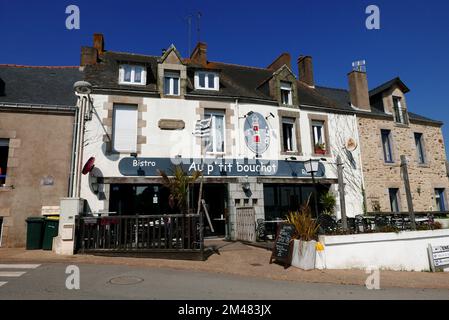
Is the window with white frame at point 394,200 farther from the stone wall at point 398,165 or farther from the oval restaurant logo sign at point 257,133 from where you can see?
the oval restaurant logo sign at point 257,133

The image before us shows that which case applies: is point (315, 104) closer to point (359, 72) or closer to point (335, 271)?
point (359, 72)

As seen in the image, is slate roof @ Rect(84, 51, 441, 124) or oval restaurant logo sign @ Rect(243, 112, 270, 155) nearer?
slate roof @ Rect(84, 51, 441, 124)

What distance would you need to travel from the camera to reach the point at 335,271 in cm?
770

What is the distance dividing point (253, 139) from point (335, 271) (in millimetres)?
7157

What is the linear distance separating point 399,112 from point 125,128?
1470 centimetres

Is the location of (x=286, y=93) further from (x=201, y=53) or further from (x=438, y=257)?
(x=438, y=257)

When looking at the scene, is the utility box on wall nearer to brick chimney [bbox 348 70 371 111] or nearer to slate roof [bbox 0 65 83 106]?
slate roof [bbox 0 65 83 106]

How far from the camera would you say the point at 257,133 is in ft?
45.2

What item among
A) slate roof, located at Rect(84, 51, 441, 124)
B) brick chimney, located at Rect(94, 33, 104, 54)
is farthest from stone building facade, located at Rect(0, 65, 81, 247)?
brick chimney, located at Rect(94, 33, 104, 54)

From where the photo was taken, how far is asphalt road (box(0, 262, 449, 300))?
205 inches

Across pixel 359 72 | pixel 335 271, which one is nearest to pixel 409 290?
pixel 335 271

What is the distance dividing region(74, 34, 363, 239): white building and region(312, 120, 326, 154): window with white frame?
5cm

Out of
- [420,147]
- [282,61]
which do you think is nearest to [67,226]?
[282,61]

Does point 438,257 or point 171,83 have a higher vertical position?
point 171,83
